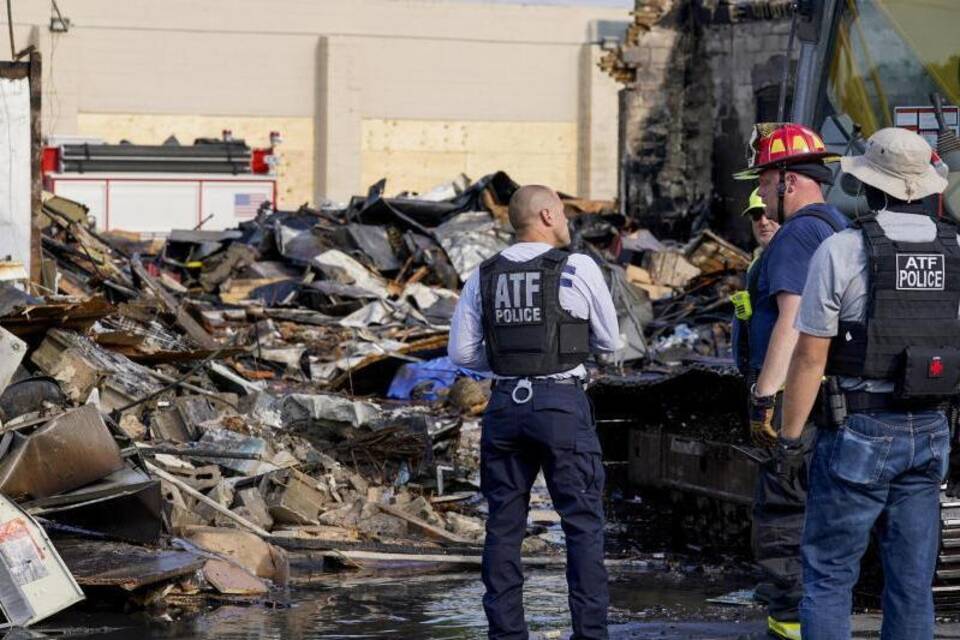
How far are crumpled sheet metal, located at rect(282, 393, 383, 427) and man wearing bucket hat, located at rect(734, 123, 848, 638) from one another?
18.0 feet

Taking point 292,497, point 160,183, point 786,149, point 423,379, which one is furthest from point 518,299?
point 160,183

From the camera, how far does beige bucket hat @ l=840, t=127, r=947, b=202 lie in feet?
17.8

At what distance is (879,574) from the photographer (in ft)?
23.8

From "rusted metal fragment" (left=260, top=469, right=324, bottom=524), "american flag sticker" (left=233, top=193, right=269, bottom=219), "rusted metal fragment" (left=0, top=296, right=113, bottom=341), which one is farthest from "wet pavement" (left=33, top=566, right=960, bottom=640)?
"american flag sticker" (left=233, top=193, right=269, bottom=219)

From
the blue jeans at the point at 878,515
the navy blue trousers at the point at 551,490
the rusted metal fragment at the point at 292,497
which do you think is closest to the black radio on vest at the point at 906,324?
the blue jeans at the point at 878,515

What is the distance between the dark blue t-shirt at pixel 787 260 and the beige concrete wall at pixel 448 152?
38708 millimetres

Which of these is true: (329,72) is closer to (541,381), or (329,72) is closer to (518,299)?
(518,299)

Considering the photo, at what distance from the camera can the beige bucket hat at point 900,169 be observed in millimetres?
5414

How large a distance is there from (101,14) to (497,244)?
25076 mm

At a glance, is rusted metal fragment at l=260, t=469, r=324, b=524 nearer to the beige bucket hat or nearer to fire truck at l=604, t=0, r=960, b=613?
fire truck at l=604, t=0, r=960, b=613

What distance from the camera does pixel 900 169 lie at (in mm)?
5430

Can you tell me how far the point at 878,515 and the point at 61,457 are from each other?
14.1 feet

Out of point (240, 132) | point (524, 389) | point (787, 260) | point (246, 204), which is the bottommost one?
point (524, 389)

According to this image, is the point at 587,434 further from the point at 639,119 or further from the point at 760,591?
the point at 639,119
